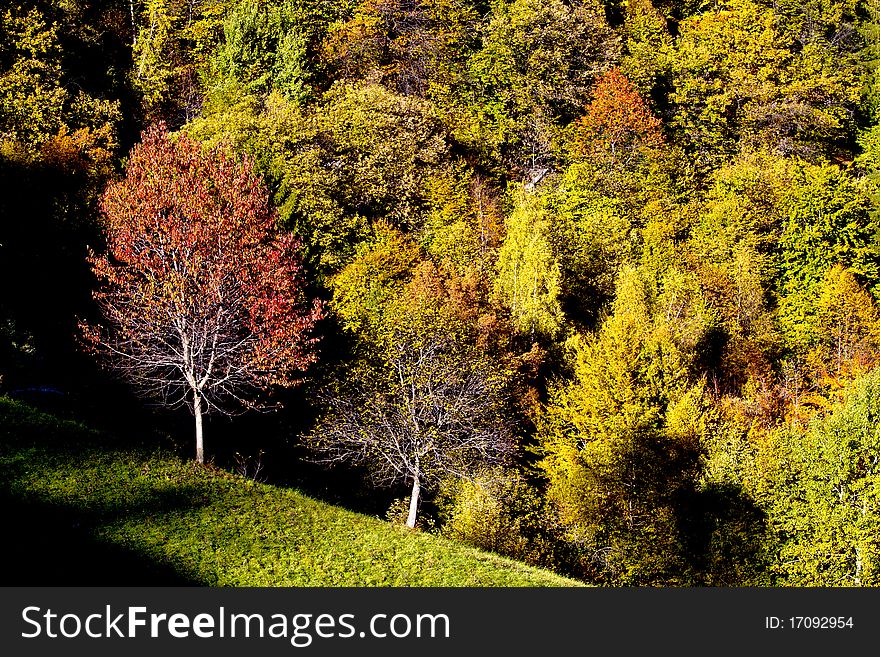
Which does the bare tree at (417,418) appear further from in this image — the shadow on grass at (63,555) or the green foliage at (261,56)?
the green foliage at (261,56)

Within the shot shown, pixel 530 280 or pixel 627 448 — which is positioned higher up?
pixel 530 280

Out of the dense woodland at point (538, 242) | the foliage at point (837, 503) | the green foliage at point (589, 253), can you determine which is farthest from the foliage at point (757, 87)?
the foliage at point (837, 503)

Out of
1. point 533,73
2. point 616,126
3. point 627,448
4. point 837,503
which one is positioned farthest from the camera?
point 533,73

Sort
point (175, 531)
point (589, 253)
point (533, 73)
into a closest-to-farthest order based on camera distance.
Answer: point (175, 531) → point (589, 253) → point (533, 73)

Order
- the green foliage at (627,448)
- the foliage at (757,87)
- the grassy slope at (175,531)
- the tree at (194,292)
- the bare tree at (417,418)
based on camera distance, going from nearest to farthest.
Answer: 1. the grassy slope at (175,531)
2. the tree at (194,292)
3. the bare tree at (417,418)
4. the green foliage at (627,448)
5. the foliage at (757,87)

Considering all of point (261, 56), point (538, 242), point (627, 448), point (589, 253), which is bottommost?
point (627, 448)

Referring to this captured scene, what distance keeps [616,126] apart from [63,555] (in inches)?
2339

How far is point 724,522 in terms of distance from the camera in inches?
1474

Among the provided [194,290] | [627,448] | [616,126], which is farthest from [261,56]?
[627,448]

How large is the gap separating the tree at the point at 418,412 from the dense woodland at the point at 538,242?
0.19 meters

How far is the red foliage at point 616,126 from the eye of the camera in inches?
2650

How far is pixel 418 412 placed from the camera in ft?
109

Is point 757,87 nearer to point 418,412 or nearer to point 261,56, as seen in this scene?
point 261,56

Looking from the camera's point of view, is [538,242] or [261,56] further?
[261,56]
